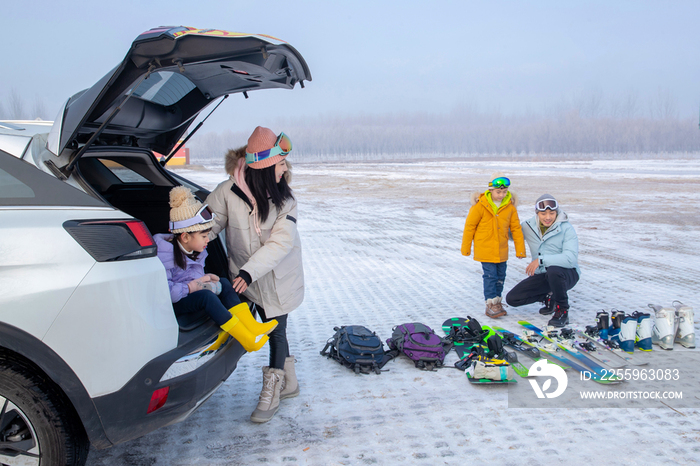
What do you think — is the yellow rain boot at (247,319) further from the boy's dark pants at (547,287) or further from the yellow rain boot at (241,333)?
the boy's dark pants at (547,287)

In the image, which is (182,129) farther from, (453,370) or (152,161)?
(453,370)

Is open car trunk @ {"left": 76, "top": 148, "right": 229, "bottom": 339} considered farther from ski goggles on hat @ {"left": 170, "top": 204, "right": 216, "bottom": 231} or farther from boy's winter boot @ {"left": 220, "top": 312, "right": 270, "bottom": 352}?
boy's winter boot @ {"left": 220, "top": 312, "right": 270, "bottom": 352}

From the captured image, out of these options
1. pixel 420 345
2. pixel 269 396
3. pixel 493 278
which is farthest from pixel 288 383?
pixel 493 278

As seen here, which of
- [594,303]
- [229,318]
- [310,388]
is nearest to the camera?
[229,318]

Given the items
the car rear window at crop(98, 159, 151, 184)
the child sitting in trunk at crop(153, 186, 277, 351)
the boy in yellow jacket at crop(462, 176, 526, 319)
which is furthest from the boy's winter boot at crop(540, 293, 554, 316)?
the car rear window at crop(98, 159, 151, 184)

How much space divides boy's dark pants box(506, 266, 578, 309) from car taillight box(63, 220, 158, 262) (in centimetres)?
381

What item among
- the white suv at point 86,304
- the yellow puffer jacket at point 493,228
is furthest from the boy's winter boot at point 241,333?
the yellow puffer jacket at point 493,228

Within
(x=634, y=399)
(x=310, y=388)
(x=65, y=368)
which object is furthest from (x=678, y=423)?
(x=65, y=368)

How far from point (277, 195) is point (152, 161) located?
4.97 ft

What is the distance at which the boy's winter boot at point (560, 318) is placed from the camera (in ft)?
14.1

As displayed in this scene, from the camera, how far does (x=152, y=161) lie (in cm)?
361

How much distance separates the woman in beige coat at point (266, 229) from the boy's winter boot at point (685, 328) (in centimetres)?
329

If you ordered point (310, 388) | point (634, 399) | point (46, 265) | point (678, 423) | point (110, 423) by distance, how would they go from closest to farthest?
point (46, 265) → point (110, 423) → point (678, 423) → point (634, 399) → point (310, 388)

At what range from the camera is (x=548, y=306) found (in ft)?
15.5
